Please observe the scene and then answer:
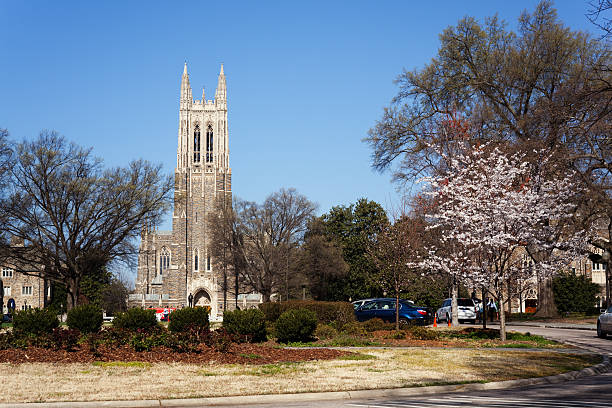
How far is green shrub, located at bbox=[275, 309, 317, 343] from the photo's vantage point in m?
21.2

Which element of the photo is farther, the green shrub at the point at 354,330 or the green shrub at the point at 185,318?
the green shrub at the point at 354,330

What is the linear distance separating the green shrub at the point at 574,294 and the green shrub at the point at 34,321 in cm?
6286

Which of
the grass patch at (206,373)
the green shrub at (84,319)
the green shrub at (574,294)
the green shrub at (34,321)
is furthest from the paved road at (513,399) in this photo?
the green shrub at (574,294)

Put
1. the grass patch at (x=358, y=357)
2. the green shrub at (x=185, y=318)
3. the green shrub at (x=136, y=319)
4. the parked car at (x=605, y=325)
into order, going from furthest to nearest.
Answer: the parked car at (x=605, y=325), the green shrub at (x=185, y=318), the green shrub at (x=136, y=319), the grass patch at (x=358, y=357)

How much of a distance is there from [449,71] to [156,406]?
33774 mm

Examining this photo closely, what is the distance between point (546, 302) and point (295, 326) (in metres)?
27.5

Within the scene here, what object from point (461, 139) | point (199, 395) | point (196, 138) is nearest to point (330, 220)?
point (196, 138)

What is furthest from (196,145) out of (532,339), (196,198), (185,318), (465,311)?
(532,339)

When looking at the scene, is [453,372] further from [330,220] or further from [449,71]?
[330,220]

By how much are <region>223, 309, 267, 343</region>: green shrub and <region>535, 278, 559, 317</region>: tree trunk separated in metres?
27.4

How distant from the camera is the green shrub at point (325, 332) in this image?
22969mm

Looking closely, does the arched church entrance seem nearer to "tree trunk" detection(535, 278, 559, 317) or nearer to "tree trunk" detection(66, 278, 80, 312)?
"tree trunk" detection(66, 278, 80, 312)

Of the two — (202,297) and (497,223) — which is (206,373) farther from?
(202,297)

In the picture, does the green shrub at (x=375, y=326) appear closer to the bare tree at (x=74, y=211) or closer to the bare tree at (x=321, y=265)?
the bare tree at (x=74, y=211)
